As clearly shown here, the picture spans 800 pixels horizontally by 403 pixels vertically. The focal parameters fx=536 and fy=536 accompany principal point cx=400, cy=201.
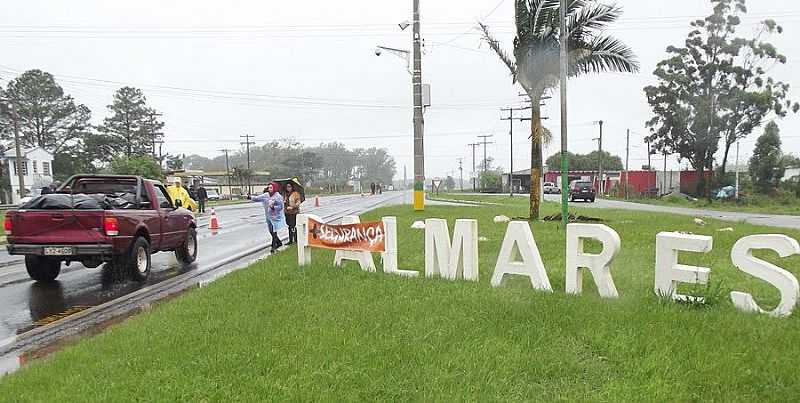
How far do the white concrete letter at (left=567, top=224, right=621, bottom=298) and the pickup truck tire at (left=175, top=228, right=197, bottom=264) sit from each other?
783 centimetres

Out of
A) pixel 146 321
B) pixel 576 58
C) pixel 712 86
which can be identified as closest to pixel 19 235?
pixel 146 321

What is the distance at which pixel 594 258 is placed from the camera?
18.4ft

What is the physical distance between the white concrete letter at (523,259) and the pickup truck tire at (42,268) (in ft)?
23.1

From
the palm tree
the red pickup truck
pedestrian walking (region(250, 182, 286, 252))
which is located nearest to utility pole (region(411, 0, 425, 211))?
the palm tree

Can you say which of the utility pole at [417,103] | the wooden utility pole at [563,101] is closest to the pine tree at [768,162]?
the utility pole at [417,103]

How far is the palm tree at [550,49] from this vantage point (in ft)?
47.2

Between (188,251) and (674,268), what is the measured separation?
901cm

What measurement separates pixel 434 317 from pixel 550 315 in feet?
3.46

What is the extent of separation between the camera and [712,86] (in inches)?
1485

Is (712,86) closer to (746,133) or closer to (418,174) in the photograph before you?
(746,133)

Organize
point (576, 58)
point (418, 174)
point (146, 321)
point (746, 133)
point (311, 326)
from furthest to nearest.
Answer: point (746, 133), point (418, 174), point (576, 58), point (146, 321), point (311, 326)

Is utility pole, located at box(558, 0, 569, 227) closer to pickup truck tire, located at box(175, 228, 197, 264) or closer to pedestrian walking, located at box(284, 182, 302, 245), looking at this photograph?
pedestrian walking, located at box(284, 182, 302, 245)

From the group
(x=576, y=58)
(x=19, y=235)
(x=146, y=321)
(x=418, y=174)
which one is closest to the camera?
(x=146, y=321)

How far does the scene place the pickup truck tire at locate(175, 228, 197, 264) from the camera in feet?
35.3
